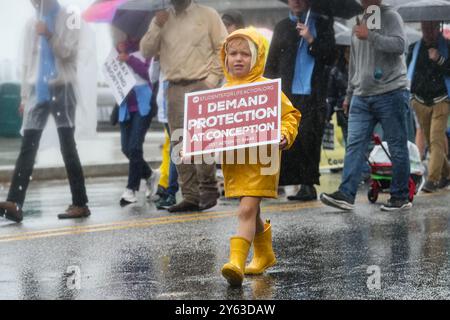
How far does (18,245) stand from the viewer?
8695mm

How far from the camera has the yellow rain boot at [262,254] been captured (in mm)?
7359

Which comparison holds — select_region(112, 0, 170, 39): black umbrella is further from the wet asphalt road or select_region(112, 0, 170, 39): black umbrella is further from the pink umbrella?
the wet asphalt road

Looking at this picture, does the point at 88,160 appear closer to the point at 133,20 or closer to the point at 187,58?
the point at 133,20

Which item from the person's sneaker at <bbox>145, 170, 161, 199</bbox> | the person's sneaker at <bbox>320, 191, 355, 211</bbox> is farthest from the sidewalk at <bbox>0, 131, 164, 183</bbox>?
the person's sneaker at <bbox>320, 191, 355, 211</bbox>

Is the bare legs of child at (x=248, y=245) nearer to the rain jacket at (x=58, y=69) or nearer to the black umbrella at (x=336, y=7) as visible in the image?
the rain jacket at (x=58, y=69)

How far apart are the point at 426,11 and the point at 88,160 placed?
643cm

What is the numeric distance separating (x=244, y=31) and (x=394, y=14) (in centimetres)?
392

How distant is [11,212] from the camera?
1031 centimetres

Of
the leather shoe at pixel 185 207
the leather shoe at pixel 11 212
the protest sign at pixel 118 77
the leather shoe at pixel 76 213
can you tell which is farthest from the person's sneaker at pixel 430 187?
the leather shoe at pixel 11 212

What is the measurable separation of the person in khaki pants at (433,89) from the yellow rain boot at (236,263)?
5934 mm

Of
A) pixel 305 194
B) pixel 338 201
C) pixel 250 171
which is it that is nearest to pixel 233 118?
pixel 250 171

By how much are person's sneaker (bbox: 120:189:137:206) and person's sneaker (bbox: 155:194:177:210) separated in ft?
1.10

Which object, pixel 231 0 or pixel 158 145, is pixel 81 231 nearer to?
pixel 158 145

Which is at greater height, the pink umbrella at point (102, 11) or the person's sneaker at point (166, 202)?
the pink umbrella at point (102, 11)
